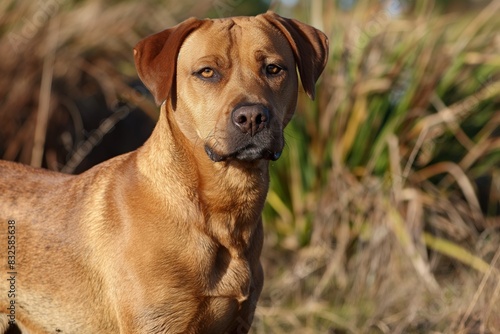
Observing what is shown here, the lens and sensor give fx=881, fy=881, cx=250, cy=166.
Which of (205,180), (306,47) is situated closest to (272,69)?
(306,47)

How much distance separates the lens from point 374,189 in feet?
23.1

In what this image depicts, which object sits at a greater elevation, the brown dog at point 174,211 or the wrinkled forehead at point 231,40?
the wrinkled forehead at point 231,40

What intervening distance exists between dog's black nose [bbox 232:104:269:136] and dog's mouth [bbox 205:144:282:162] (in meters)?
0.09

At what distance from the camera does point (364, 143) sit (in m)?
7.51

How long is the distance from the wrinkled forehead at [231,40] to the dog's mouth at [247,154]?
49 cm

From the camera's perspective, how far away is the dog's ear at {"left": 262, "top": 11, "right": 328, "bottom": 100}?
4492mm

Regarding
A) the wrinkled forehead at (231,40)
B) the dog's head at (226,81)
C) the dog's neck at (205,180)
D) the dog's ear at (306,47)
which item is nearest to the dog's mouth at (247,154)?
the dog's head at (226,81)

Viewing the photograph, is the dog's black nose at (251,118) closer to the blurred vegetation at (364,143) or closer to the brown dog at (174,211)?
the brown dog at (174,211)

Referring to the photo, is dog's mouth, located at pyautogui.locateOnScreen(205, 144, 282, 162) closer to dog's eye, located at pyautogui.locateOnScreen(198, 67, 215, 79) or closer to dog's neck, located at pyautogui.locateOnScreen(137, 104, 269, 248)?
dog's neck, located at pyautogui.locateOnScreen(137, 104, 269, 248)

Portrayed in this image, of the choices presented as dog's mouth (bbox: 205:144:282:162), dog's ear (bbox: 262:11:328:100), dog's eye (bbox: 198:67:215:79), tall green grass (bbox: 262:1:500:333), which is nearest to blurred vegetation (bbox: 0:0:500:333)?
tall green grass (bbox: 262:1:500:333)

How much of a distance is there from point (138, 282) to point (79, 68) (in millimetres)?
4766

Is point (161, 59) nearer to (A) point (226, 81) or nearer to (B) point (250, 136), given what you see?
(A) point (226, 81)

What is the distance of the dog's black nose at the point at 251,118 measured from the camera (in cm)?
392

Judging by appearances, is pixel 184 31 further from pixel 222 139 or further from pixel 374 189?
pixel 374 189
